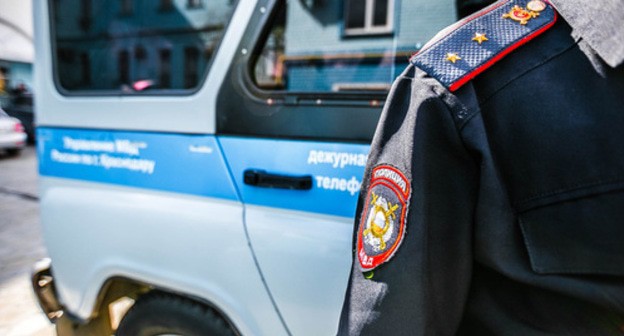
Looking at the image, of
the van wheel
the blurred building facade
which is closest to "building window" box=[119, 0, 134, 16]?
the van wheel

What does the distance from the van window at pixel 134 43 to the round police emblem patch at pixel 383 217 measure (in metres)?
0.90

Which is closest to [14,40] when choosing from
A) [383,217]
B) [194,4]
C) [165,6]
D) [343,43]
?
[165,6]

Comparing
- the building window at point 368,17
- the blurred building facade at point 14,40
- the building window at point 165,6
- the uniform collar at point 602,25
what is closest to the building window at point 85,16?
the building window at point 165,6

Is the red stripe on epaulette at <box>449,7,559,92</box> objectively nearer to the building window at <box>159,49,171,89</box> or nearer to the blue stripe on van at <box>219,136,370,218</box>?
the blue stripe on van at <box>219,136,370,218</box>

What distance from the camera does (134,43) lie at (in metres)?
1.69

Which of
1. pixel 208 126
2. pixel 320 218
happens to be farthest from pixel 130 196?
pixel 320 218

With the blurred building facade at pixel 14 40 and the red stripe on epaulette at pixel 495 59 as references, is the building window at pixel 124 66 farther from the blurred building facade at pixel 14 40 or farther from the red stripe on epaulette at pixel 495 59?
the blurred building facade at pixel 14 40

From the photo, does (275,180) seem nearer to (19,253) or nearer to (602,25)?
(602,25)

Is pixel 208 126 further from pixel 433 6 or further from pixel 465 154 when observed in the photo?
pixel 465 154

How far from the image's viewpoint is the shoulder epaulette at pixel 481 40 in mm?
752

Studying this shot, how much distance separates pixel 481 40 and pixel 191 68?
3.46 feet

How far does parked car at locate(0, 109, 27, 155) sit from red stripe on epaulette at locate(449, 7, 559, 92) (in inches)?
425

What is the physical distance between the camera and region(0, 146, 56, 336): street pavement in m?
2.91

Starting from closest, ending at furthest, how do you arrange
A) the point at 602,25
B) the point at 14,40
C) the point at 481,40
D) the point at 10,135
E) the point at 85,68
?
1. the point at 602,25
2. the point at 481,40
3. the point at 85,68
4. the point at 10,135
5. the point at 14,40
